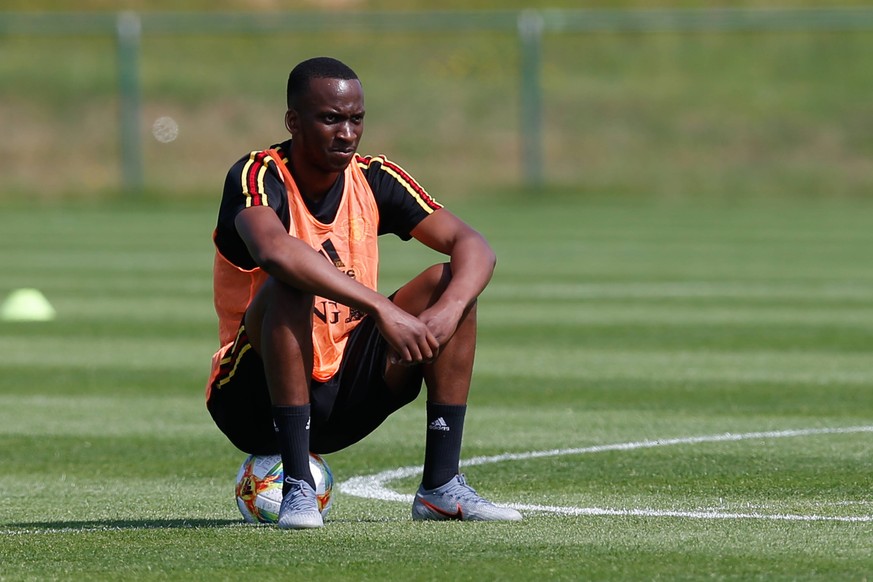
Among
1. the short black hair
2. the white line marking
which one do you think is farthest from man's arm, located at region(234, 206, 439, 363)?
the white line marking

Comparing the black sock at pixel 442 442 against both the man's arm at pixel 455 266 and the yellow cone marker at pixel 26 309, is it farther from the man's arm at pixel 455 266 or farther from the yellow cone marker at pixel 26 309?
the yellow cone marker at pixel 26 309

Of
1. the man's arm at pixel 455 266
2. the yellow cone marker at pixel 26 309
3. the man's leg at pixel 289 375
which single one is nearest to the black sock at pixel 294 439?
the man's leg at pixel 289 375

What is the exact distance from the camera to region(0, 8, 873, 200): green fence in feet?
100

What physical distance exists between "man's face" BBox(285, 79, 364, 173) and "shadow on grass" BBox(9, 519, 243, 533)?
1.18 meters

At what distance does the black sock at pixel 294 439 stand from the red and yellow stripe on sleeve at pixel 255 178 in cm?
63

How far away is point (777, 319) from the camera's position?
12.2 m

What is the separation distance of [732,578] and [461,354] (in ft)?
4.56

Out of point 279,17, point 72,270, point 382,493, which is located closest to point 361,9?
point 279,17

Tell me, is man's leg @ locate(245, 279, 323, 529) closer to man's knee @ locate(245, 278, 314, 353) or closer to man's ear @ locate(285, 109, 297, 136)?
man's knee @ locate(245, 278, 314, 353)

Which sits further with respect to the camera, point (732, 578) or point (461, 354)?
point (461, 354)

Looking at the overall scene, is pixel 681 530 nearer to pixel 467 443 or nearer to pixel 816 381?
pixel 467 443

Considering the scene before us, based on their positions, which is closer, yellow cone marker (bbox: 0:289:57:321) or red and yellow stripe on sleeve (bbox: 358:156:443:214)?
red and yellow stripe on sleeve (bbox: 358:156:443:214)

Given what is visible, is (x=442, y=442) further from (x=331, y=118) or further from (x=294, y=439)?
(x=331, y=118)

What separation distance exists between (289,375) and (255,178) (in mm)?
631
